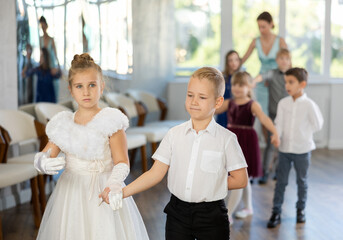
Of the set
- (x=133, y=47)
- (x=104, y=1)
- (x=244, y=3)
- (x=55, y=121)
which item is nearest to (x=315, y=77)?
(x=244, y=3)

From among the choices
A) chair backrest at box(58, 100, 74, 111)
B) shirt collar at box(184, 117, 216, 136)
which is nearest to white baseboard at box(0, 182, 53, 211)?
chair backrest at box(58, 100, 74, 111)

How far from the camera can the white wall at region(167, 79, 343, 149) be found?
25.3ft

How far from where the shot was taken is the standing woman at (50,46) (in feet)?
16.9

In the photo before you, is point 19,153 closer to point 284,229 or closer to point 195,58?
point 284,229

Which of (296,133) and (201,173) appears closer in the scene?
(201,173)

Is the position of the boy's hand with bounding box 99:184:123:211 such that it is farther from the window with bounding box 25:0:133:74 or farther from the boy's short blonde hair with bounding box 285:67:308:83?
the window with bounding box 25:0:133:74

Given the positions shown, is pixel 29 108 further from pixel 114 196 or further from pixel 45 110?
pixel 114 196

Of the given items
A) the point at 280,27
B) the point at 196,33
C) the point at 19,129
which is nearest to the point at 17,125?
the point at 19,129

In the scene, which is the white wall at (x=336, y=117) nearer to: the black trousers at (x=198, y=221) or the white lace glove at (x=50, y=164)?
the black trousers at (x=198, y=221)

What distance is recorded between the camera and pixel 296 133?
4016 mm

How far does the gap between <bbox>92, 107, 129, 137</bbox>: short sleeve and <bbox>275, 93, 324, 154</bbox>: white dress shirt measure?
1706 millimetres

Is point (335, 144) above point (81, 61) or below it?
below

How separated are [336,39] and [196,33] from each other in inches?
80.3

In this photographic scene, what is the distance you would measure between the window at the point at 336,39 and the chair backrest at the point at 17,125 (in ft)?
16.7
